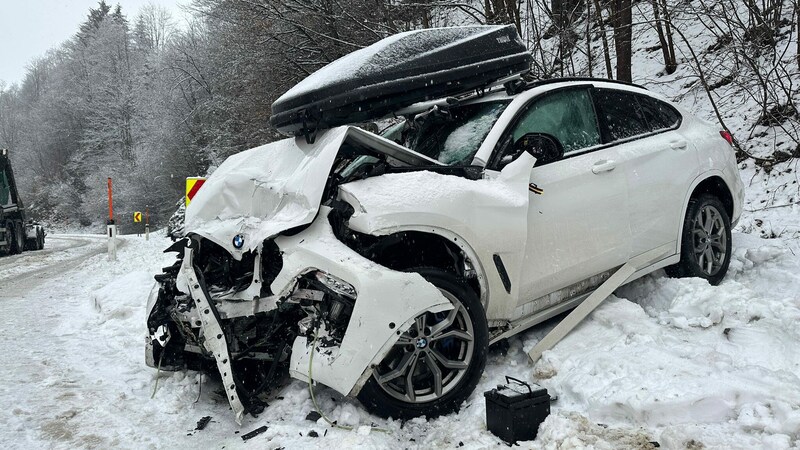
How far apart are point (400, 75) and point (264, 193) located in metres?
1.19

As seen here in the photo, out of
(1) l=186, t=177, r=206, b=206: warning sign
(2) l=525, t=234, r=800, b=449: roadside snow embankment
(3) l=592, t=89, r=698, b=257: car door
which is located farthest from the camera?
(1) l=186, t=177, r=206, b=206: warning sign

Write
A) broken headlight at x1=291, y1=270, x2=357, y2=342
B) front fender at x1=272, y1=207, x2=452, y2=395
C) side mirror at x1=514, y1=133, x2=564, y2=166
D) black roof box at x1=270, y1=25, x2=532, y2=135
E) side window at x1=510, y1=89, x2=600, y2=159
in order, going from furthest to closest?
side window at x1=510, y1=89, x2=600, y2=159 < black roof box at x1=270, y1=25, x2=532, y2=135 < side mirror at x1=514, y1=133, x2=564, y2=166 < broken headlight at x1=291, y1=270, x2=357, y2=342 < front fender at x1=272, y1=207, x2=452, y2=395

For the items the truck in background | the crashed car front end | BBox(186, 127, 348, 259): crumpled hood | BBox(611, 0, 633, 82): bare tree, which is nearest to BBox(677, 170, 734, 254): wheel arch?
the crashed car front end

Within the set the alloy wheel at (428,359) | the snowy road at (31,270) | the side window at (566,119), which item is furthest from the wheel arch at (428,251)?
the snowy road at (31,270)

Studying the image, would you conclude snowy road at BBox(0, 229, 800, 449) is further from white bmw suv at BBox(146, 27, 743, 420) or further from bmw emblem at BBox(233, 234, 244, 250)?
bmw emblem at BBox(233, 234, 244, 250)

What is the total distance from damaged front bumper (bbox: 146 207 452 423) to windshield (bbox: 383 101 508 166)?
1100 millimetres

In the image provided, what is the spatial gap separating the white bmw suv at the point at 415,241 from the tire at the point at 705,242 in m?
0.20

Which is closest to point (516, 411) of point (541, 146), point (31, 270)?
point (541, 146)

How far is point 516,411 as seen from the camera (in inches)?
114

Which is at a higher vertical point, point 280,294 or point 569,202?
point 569,202

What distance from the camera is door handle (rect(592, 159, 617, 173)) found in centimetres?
404

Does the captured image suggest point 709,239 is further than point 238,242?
Yes

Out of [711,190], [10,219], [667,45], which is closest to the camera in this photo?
[711,190]

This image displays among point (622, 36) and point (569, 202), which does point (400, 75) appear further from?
point (622, 36)
